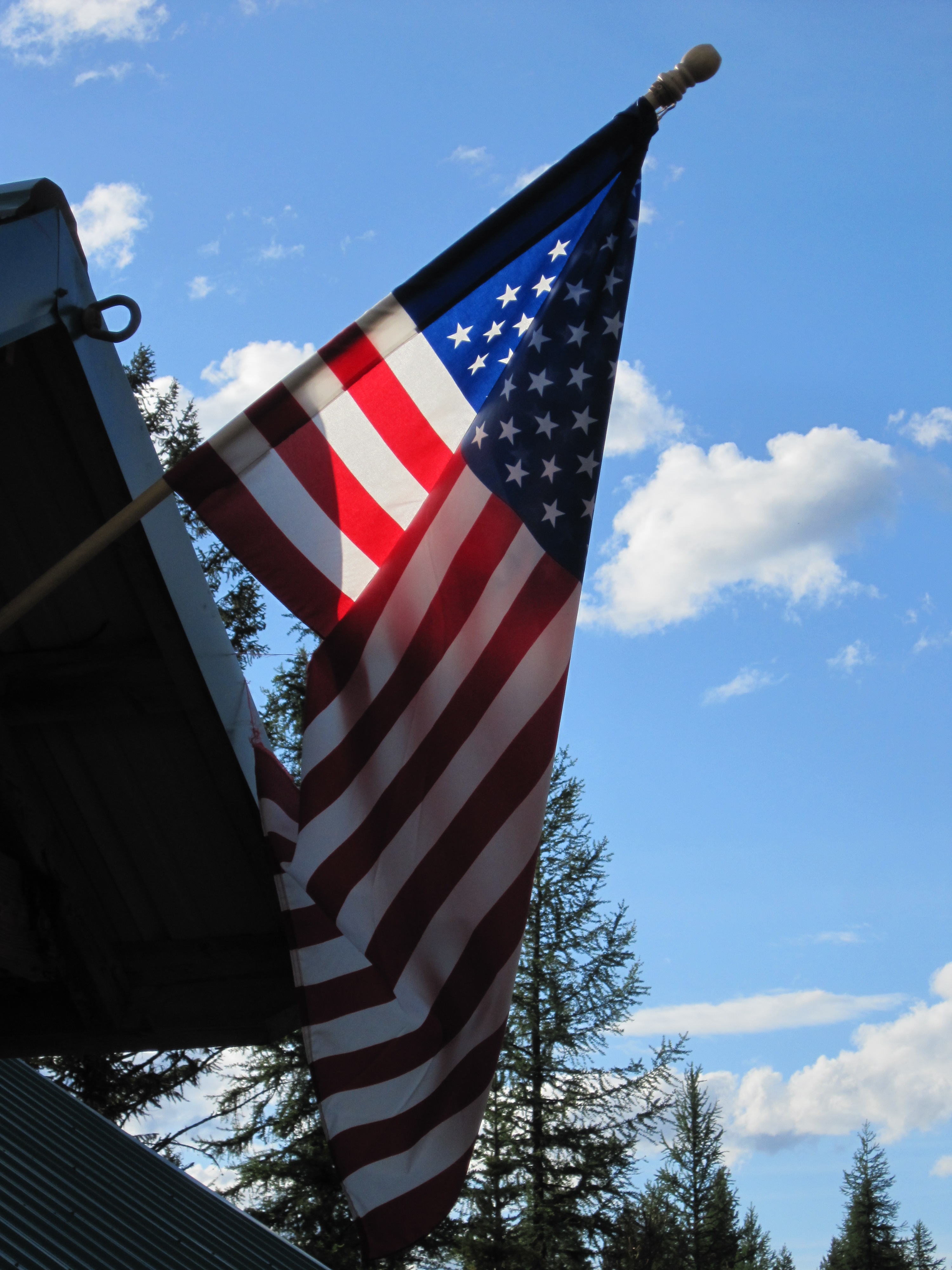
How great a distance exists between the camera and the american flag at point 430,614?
103 inches

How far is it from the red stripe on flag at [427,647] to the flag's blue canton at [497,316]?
1.53ft

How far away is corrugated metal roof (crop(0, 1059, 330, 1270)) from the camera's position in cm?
400

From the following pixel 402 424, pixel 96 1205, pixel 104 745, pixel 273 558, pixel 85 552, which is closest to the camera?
pixel 85 552

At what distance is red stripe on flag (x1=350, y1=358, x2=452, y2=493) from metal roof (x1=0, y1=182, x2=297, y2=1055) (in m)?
0.65

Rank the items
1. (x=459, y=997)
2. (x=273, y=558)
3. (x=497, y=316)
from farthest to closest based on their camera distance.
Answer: (x=497, y=316)
(x=273, y=558)
(x=459, y=997)

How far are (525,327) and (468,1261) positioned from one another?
16.1m

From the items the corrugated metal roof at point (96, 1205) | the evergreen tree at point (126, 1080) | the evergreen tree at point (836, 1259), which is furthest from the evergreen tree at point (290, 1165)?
the evergreen tree at point (836, 1259)

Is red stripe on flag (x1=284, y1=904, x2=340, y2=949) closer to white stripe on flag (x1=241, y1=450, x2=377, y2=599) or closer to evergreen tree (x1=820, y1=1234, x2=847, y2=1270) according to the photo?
white stripe on flag (x1=241, y1=450, x2=377, y2=599)

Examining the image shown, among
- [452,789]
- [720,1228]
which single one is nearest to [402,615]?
[452,789]

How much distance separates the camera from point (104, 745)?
363 centimetres

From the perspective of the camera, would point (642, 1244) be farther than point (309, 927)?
Yes

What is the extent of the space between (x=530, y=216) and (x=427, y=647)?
1373 millimetres

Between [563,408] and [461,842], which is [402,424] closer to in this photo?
[563,408]

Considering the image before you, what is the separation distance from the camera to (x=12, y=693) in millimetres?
3393
